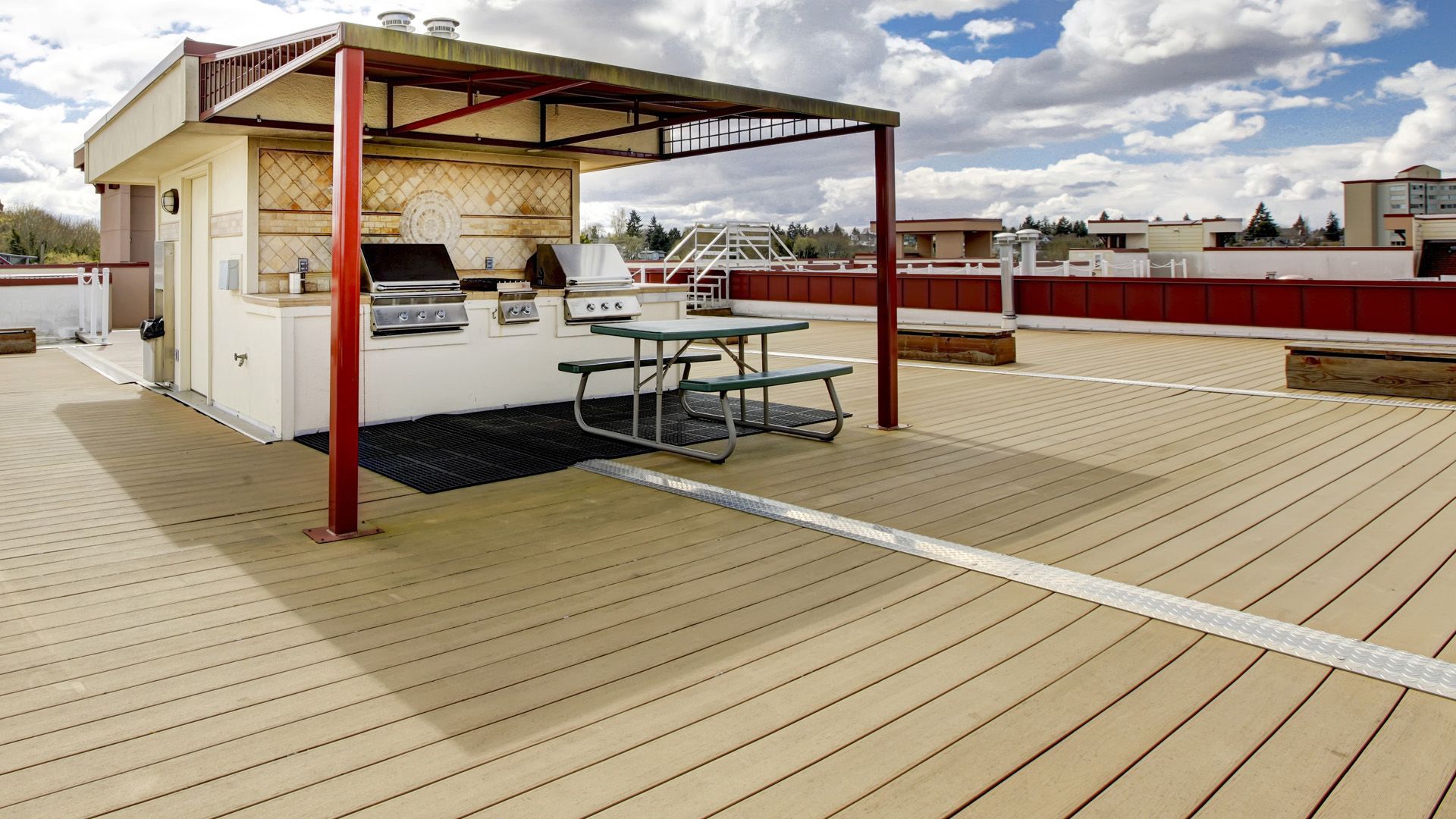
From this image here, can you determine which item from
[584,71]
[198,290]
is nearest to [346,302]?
[584,71]

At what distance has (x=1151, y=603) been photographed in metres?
3.21

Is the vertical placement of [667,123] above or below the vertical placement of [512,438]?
above

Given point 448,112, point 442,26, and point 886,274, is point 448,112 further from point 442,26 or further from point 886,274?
point 886,274

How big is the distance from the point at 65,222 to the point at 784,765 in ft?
124

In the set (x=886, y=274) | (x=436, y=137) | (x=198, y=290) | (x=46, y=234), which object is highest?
(x=46, y=234)

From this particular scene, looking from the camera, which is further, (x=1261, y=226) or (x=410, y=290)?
(x=1261, y=226)

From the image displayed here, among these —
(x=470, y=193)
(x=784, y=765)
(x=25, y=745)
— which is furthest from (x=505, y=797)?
(x=470, y=193)

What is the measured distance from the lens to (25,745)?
229cm

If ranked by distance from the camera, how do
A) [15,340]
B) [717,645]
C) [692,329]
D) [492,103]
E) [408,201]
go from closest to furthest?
[717,645]
[492,103]
[692,329]
[408,201]
[15,340]

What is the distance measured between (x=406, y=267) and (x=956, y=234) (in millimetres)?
33163

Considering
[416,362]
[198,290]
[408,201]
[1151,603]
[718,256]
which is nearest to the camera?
[1151,603]

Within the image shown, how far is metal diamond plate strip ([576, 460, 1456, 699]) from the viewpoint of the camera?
2705 mm

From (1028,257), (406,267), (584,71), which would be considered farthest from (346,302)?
(1028,257)

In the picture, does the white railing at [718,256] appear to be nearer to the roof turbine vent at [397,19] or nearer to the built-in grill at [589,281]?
the built-in grill at [589,281]
